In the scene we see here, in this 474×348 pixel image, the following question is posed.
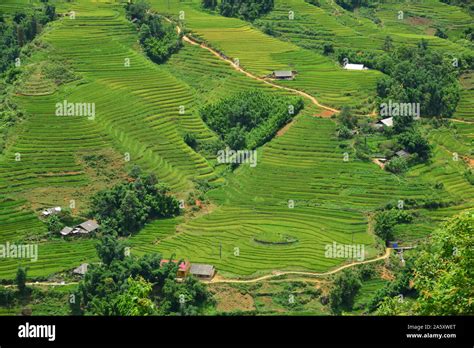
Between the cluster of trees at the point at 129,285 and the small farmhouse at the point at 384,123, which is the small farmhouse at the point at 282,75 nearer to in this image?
the small farmhouse at the point at 384,123

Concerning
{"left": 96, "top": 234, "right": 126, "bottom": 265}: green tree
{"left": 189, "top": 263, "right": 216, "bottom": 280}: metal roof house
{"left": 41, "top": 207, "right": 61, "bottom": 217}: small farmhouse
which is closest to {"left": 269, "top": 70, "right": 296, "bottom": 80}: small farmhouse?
{"left": 41, "top": 207, "right": 61, "bottom": 217}: small farmhouse

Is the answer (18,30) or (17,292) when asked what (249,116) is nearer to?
(18,30)

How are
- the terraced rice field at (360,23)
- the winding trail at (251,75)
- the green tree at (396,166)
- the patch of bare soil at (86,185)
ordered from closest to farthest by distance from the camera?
the patch of bare soil at (86,185) → the green tree at (396,166) → the winding trail at (251,75) → the terraced rice field at (360,23)

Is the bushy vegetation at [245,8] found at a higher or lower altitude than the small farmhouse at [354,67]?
higher

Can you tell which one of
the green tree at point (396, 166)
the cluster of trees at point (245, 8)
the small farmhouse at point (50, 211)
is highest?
Result: the cluster of trees at point (245, 8)

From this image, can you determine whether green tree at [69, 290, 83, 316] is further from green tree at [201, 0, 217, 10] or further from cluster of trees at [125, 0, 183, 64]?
green tree at [201, 0, 217, 10]

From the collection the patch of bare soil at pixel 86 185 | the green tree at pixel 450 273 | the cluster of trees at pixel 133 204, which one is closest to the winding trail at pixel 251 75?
the cluster of trees at pixel 133 204

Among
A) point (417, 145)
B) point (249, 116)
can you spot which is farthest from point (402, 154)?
point (249, 116)
